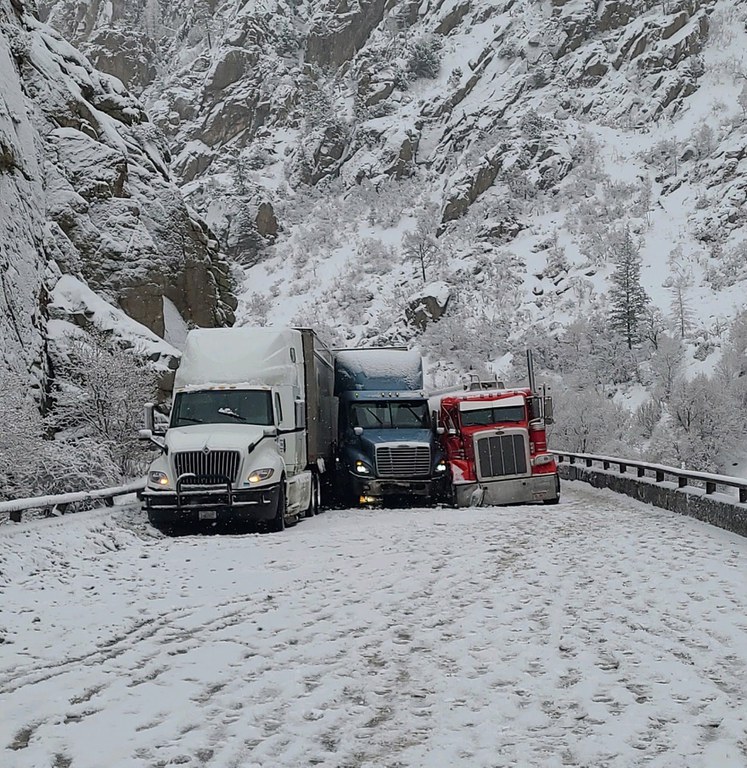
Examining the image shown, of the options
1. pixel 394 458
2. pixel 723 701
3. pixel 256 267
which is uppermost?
pixel 256 267

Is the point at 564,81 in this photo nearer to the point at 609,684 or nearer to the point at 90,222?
the point at 90,222

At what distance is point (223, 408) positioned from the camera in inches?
643

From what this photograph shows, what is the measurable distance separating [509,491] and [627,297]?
71709 millimetres

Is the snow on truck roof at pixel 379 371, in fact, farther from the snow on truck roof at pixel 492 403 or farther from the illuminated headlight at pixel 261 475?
the illuminated headlight at pixel 261 475

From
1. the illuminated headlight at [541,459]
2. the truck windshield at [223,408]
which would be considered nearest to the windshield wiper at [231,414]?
the truck windshield at [223,408]

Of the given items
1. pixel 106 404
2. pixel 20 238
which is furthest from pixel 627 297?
pixel 20 238

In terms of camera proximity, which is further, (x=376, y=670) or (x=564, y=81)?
(x=564, y=81)

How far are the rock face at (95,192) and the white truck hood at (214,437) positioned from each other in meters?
16.2

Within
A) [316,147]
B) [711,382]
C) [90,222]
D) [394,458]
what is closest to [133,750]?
[394,458]

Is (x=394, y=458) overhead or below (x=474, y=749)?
overhead

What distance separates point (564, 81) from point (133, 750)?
→ 147393 millimetres

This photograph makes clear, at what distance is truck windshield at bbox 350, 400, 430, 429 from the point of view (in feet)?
74.2

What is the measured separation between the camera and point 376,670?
20.6 ft

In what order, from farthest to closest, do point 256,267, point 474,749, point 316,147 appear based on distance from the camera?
point 316,147
point 256,267
point 474,749
